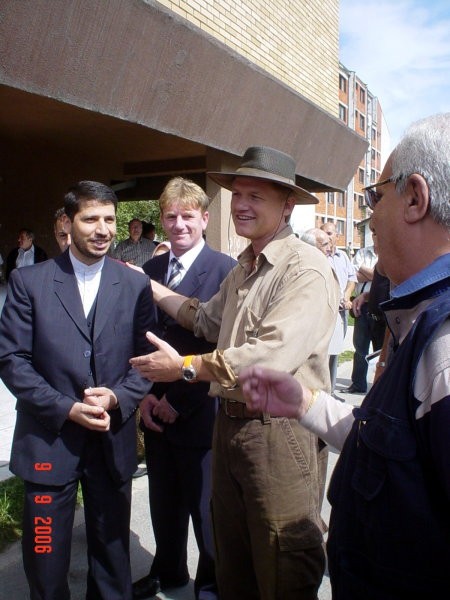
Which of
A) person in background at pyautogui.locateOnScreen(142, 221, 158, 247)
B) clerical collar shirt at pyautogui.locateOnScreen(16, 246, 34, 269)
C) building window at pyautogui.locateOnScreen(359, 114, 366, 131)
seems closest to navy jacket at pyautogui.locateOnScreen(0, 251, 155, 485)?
clerical collar shirt at pyautogui.locateOnScreen(16, 246, 34, 269)

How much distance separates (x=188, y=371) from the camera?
86.4 inches

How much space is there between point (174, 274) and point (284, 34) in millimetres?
7288

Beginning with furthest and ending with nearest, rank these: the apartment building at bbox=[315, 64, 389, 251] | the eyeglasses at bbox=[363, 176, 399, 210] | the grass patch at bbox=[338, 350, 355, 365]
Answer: the apartment building at bbox=[315, 64, 389, 251], the grass patch at bbox=[338, 350, 355, 365], the eyeglasses at bbox=[363, 176, 399, 210]

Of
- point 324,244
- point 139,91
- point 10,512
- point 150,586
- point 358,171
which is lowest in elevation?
point 150,586

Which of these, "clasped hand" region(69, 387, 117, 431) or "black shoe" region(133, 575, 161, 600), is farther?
"black shoe" region(133, 575, 161, 600)

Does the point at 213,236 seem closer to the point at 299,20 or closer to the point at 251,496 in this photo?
the point at 299,20

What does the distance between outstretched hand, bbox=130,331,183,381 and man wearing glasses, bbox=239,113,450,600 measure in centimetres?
96

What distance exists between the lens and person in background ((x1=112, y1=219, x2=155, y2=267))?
→ 9.77 metres

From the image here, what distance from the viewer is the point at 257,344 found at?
81.9 inches

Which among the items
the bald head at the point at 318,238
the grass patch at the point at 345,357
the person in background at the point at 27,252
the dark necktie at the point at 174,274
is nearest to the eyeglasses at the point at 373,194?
the dark necktie at the point at 174,274

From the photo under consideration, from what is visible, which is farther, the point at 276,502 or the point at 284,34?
the point at 284,34

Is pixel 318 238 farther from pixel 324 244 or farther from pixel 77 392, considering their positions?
pixel 77 392

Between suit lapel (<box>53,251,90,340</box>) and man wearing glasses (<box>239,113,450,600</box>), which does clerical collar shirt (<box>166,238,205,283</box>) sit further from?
man wearing glasses (<box>239,113,450,600</box>)

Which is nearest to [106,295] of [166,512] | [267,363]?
[267,363]
